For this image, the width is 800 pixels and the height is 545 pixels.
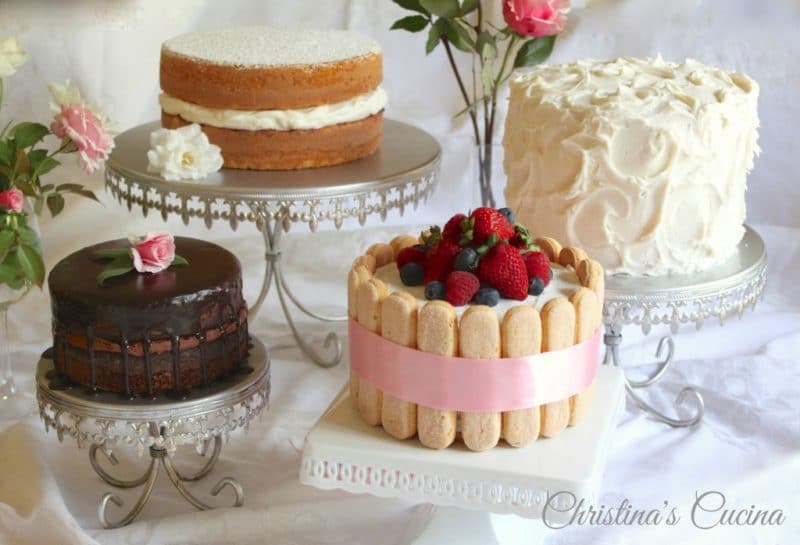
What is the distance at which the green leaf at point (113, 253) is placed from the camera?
74.6 inches

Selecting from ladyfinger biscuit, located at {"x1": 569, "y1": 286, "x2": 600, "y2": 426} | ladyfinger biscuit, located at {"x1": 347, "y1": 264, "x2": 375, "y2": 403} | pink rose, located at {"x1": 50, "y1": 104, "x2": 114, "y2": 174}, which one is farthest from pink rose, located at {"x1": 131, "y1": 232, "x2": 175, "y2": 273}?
ladyfinger biscuit, located at {"x1": 569, "y1": 286, "x2": 600, "y2": 426}

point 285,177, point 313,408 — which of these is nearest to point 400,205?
point 285,177

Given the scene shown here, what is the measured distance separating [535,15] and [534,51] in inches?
6.4

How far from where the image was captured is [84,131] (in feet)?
6.54

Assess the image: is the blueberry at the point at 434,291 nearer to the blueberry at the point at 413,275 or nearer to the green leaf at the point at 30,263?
the blueberry at the point at 413,275

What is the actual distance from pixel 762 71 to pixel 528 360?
1.78 metres

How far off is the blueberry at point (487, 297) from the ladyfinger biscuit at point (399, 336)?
0.28 ft

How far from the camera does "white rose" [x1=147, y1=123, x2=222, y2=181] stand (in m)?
2.16

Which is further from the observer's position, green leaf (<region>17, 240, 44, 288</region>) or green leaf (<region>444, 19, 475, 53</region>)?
green leaf (<region>444, 19, 475, 53</region>)

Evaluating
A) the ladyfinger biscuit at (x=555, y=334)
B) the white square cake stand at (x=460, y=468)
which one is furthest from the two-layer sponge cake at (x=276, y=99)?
the ladyfinger biscuit at (x=555, y=334)

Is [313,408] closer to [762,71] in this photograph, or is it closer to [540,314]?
[540,314]

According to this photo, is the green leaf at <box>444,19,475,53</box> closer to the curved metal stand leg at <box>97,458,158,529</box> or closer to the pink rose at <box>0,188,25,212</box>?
the pink rose at <box>0,188,25,212</box>

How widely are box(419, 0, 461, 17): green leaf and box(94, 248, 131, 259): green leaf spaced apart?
901 millimetres

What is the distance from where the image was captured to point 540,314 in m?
1.57
